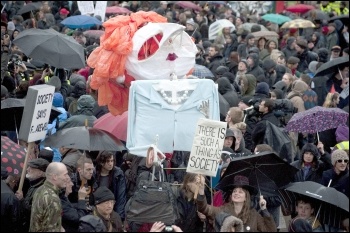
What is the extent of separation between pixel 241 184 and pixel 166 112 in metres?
1.67

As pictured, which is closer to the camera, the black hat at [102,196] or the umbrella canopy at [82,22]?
the black hat at [102,196]

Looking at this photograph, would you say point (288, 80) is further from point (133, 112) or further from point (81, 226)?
point (81, 226)

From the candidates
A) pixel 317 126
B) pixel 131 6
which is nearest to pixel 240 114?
pixel 317 126

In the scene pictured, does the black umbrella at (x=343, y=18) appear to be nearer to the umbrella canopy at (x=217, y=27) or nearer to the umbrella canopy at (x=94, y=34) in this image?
the umbrella canopy at (x=217, y=27)

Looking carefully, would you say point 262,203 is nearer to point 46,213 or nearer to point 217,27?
point 46,213

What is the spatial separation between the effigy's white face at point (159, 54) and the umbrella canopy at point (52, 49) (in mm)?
2356

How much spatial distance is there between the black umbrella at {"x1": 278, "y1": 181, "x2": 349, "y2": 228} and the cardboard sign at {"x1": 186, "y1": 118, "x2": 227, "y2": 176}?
860mm

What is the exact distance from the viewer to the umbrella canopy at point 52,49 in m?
13.8

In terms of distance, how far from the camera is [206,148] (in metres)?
9.71

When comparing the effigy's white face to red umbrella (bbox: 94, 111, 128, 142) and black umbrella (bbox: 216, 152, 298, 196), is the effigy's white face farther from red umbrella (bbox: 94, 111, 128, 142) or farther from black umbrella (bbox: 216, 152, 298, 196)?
black umbrella (bbox: 216, 152, 298, 196)

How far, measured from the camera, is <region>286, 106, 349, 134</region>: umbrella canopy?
1248 cm

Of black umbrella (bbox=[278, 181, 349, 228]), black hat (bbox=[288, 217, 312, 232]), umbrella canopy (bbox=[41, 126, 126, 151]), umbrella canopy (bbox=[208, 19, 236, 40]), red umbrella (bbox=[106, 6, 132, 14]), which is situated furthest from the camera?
red umbrella (bbox=[106, 6, 132, 14])

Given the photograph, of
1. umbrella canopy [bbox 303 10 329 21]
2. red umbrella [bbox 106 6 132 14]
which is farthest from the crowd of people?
umbrella canopy [bbox 303 10 329 21]

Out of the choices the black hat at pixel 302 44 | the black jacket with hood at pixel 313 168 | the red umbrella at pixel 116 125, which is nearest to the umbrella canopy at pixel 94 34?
the black hat at pixel 302 44
